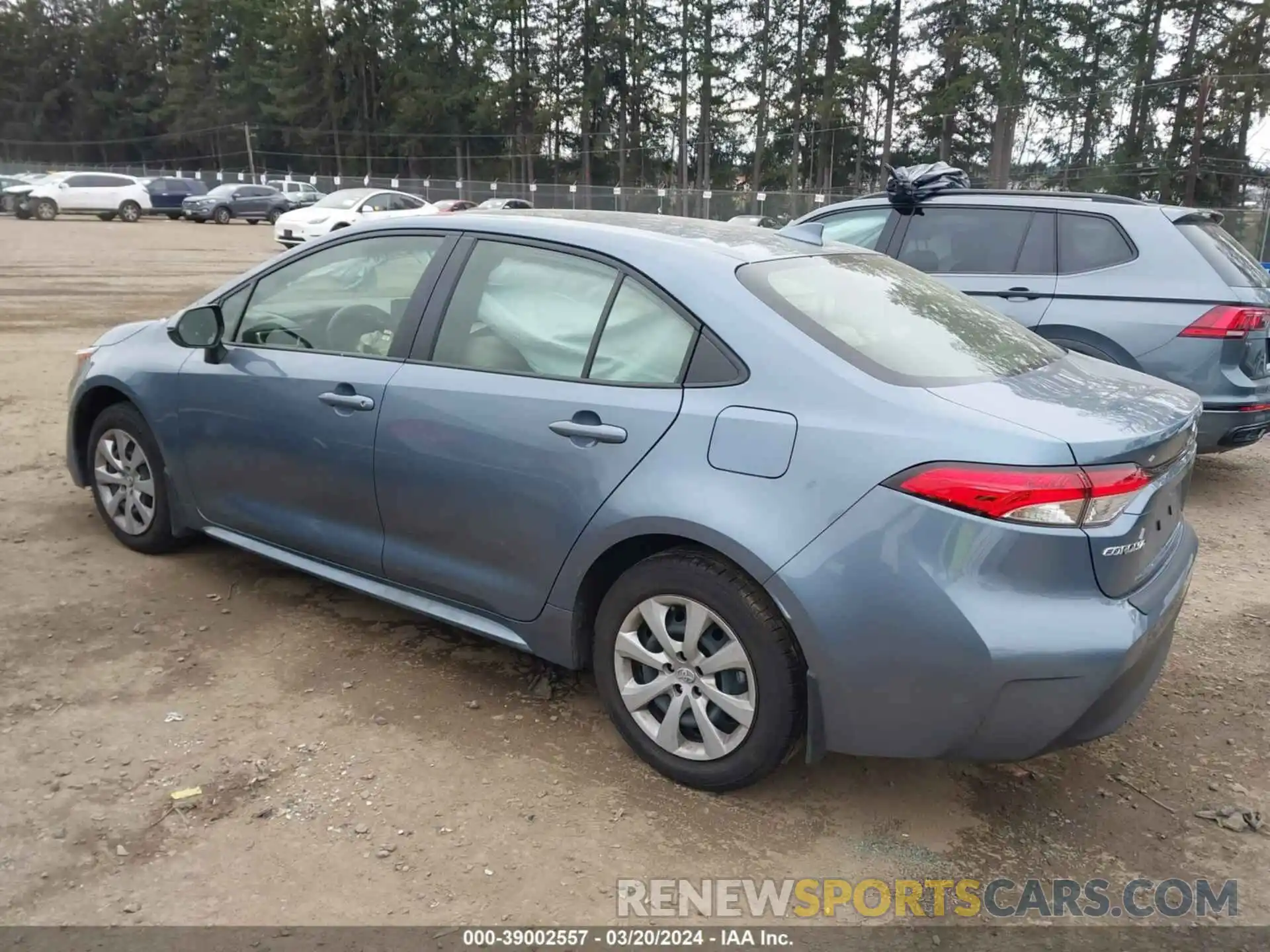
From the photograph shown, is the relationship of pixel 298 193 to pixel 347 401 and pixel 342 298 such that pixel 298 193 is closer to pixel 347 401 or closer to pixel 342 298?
pixel 342 298

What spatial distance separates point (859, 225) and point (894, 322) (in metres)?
4.34

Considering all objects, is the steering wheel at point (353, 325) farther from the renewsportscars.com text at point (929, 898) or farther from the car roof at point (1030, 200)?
the car roof at point (1030, 200)

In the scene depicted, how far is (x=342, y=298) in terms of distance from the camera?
392cm

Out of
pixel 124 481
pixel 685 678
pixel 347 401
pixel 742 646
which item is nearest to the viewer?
pixel 742 646

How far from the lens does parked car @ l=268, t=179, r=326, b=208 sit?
38.0 m

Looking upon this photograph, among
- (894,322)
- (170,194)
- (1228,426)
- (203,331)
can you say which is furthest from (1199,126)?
(170,194)

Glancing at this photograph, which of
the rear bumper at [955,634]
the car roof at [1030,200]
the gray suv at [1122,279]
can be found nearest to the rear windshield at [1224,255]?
the gray suv at [1122,279]

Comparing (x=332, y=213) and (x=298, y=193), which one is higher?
(x=298, y=193)

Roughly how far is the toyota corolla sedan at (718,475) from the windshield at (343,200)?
22.6m

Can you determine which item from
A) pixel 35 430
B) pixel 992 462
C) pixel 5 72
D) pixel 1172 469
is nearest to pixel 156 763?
pixel 992 462

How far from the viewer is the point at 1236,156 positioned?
37188mm

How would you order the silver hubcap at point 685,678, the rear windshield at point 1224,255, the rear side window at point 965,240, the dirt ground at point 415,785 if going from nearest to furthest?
1. the dirt ground at point 415,785
2. the silver hubcap at point 685,678
3. the rear windshield at point 1224,255
4. the rear side window at point 965,240

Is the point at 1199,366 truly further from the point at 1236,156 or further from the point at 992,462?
the point at 1236,156

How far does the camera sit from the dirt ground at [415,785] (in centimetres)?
257
